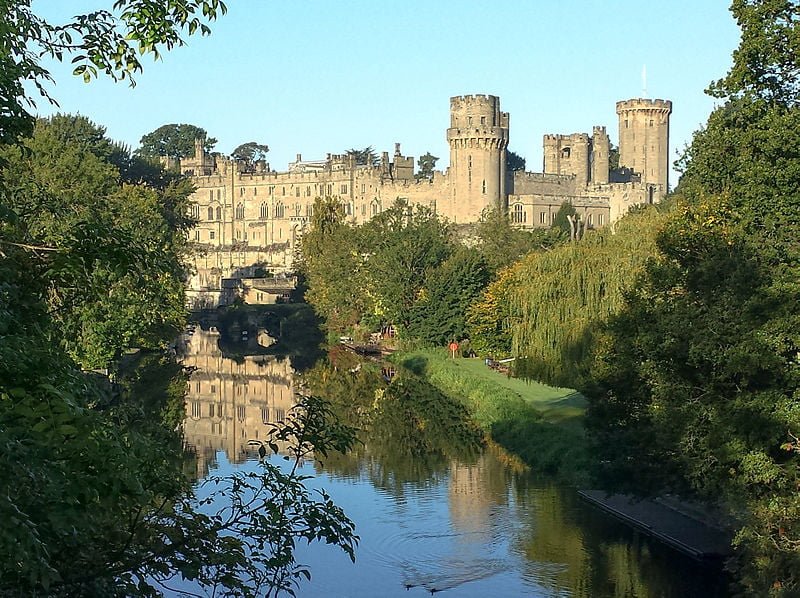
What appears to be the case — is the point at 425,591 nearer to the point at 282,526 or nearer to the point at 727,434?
the point at 727,434

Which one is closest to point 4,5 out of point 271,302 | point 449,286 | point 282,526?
point 282,526

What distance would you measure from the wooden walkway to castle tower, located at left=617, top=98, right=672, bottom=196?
68.3 metres

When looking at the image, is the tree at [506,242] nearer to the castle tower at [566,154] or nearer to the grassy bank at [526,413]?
the grassy bank at [526,413]

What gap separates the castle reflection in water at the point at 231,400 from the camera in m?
27.8

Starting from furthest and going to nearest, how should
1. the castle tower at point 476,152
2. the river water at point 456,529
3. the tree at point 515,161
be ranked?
the tree at point 515,161
the castle tower at point 476,152
the river water at point 456,529

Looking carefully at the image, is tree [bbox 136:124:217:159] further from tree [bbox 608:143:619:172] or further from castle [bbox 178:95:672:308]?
tree [bbox 608:143:619:172]

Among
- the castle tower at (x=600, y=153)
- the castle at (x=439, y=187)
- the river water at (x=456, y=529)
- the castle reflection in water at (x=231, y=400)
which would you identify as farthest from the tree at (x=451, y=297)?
the castle tower at (x=600, y=153)

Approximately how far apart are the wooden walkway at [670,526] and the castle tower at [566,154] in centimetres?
6628

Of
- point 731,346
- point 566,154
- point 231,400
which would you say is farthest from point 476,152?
point 731,346

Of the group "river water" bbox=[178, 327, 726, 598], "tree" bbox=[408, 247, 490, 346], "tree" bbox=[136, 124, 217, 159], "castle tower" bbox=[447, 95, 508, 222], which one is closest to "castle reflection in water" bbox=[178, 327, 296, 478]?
"river water" bbox=[178, 327, 726, 598]

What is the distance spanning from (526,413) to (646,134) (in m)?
62.0

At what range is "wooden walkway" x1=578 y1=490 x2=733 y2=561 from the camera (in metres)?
16.8

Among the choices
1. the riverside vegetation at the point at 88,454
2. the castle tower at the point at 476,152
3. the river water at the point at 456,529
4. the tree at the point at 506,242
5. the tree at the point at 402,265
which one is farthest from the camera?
the castle tower at the point at 476,152

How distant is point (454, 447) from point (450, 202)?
5165 cm
